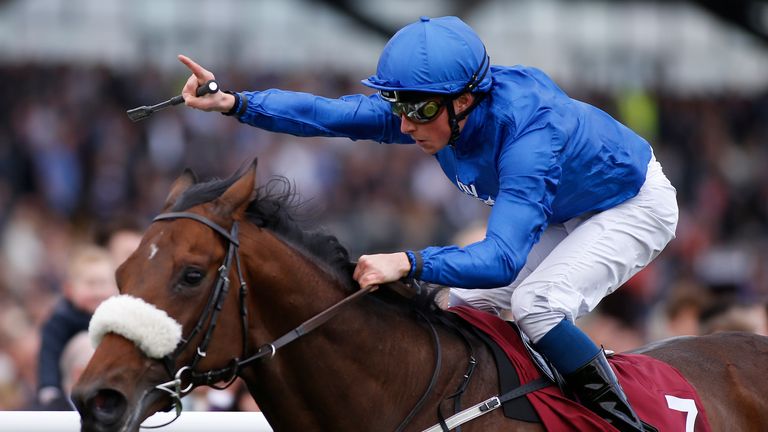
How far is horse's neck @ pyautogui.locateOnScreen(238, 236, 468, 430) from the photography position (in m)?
3.60

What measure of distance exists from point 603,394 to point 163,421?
1.71 metres

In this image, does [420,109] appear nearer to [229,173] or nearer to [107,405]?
[107,405]

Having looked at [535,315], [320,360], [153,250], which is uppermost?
[153,250]

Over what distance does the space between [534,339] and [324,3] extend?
18.4m

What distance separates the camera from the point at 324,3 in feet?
71.1

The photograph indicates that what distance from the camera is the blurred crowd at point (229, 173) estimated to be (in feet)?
42.8

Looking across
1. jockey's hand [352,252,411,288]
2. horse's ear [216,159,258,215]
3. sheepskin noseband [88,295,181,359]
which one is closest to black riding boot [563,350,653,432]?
jockey's hand [352,252,411,288]

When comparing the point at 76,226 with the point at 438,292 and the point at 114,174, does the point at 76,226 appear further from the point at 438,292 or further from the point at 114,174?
the point at 438,292

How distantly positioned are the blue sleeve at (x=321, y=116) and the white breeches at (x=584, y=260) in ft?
2.32

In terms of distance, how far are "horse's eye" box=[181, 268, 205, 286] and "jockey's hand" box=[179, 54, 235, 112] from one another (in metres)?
0.85

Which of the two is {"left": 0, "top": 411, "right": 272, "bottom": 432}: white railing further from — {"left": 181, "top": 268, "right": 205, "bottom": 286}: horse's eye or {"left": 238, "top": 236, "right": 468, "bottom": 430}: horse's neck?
{"left": 181, "top": 268, "right": 205, "bottom": 286}: horse's eye

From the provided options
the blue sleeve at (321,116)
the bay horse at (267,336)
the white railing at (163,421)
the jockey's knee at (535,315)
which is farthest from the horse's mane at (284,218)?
the white railing at (163,421)

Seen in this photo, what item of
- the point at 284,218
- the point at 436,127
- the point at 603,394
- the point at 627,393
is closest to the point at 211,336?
the point at 284,218

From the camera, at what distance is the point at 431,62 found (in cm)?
378
